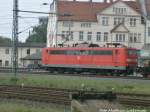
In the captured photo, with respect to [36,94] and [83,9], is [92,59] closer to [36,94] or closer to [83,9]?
[36,94]

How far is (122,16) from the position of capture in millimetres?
106500

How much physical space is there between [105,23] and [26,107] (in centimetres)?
8399

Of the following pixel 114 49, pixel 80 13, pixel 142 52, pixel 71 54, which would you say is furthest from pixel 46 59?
pixel 80 13

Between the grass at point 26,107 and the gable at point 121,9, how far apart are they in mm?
79240

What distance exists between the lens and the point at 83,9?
105062mm

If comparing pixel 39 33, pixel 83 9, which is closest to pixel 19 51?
pixel 83 9

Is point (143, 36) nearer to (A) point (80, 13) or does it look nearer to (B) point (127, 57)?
(A) point (80, 13)

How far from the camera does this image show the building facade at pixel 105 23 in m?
105

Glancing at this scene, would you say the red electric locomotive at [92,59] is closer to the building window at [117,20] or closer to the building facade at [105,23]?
the building facade at [105,23]

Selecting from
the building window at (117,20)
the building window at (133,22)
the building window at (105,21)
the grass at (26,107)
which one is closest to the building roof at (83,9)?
the building window at (105,21)

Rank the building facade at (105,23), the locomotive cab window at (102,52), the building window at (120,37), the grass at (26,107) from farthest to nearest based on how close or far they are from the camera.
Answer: the building facade at (105,23)
the building window at (120,37)
the locomotive cab window at (102,52)
the grass at (26,107)

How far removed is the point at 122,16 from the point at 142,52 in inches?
2177

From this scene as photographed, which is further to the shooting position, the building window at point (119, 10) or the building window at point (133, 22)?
the building window at point (133, 22)

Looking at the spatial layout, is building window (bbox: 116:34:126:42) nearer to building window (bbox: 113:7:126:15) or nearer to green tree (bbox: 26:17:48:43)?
building window (bbox: 113:7:126:15)
